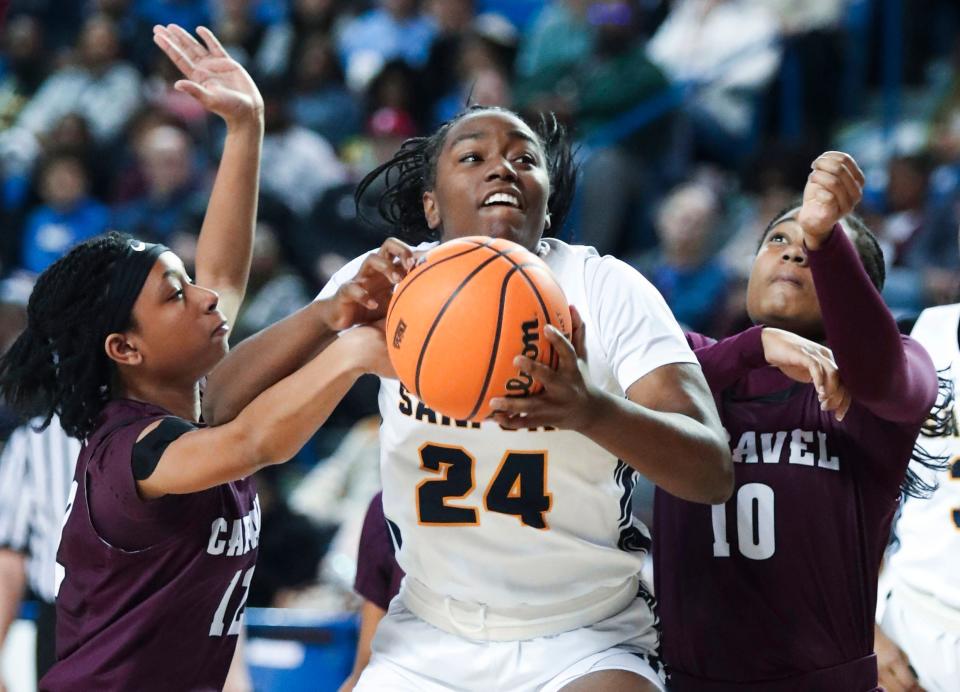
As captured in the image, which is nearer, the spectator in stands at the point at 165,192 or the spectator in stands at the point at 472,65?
the spectator in stands at the point at 165,192

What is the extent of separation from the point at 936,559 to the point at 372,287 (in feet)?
6.36

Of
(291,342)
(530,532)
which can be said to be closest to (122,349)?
(291,342)

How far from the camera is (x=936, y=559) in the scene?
3.94 metres

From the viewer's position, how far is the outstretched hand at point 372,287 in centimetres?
297

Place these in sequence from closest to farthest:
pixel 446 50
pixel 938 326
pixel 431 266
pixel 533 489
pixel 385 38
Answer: pixel 431 266 → pixel 533 489 → pixel 938 326 → pixel 446 50 → pixel 385 38

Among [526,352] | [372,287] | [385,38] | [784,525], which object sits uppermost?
[385,38]

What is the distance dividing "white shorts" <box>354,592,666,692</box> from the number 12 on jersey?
28 cm

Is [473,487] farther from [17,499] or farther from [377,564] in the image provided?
[17,499]

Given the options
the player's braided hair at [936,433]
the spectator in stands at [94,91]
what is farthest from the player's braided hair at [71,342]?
the spectator in stands at [94,91]

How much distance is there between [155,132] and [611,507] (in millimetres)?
6698

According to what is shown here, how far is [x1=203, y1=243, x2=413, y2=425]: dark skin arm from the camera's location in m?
3.04

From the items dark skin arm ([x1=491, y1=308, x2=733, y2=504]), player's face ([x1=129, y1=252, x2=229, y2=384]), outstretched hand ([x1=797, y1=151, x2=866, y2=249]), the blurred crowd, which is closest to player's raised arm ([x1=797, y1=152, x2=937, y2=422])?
outstretched hand ([x1=797, y1=151, x2=866, y2=249])

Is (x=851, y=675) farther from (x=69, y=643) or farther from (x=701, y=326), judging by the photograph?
(x=701, y=326)

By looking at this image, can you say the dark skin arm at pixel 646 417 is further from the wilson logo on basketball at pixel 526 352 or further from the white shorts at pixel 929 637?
the white shorts at pixel 929 637
